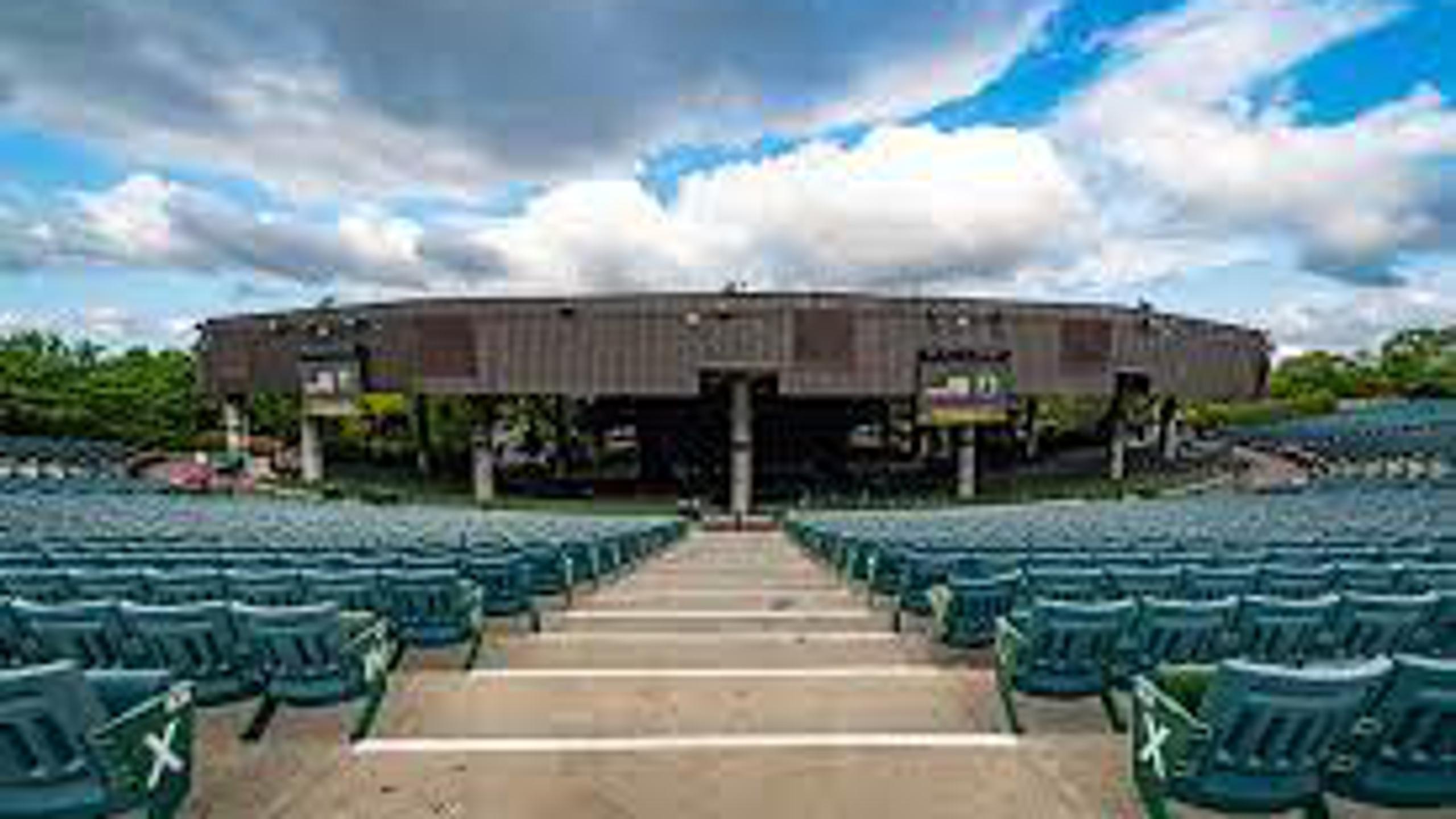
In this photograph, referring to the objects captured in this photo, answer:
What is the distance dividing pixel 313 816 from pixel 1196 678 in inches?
177

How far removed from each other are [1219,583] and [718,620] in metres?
5.02

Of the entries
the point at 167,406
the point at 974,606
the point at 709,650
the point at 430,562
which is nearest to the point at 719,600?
the point at 709,650

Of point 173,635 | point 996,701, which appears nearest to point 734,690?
point 996,701

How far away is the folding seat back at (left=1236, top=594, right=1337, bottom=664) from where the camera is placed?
5.90m

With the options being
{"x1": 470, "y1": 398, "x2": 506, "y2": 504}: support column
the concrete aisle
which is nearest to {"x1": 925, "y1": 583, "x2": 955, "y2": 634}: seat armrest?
the concrete aisle

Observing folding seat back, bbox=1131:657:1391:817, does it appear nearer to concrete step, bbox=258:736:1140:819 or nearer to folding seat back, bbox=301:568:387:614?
concrete step, bbox=258:736:1140:819

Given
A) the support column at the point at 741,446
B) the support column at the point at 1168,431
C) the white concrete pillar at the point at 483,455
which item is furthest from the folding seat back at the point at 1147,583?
the support column at the point at 1168,431

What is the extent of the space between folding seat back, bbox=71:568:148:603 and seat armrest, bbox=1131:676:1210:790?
21.9ft

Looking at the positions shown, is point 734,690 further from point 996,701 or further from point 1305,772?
point 1305,772

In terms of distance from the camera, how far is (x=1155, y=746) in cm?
459

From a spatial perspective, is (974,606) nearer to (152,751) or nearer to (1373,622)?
(1373,622)

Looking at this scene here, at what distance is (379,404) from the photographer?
67062 mm

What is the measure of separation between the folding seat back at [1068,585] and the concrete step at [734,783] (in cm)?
155

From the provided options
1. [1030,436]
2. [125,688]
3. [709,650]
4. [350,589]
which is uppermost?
[1030,436]
